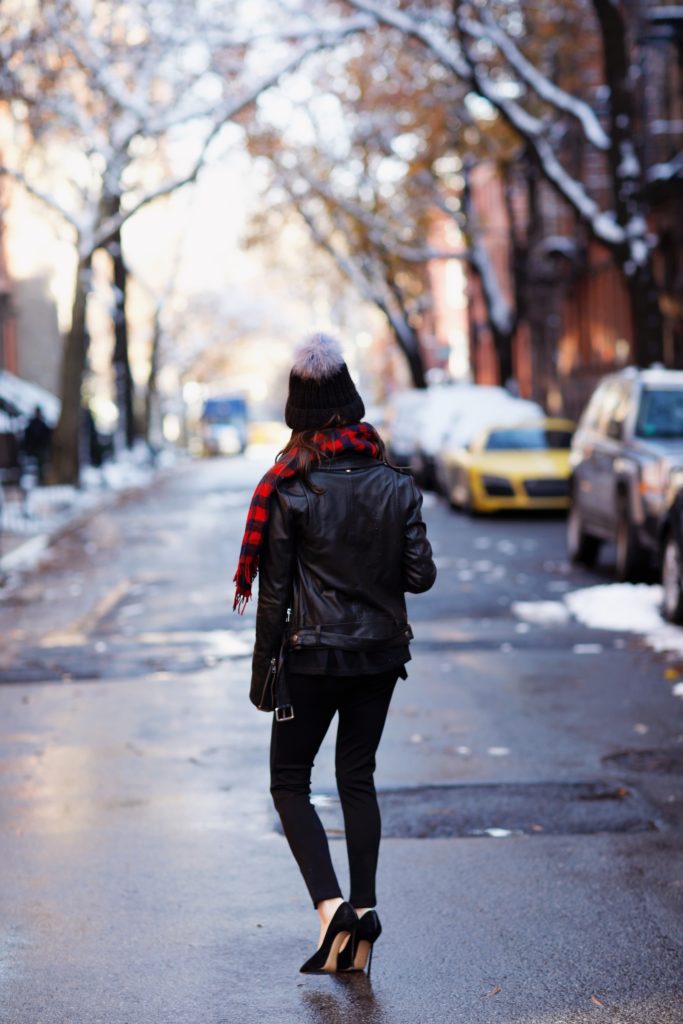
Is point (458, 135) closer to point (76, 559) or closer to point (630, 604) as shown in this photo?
point (76, 559)

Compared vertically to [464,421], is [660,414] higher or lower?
higher

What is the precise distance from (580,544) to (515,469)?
746cm

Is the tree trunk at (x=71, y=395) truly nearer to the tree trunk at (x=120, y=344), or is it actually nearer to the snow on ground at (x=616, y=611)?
the tree trunk at (x=120, y=344)

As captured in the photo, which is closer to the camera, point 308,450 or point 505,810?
point 308,450

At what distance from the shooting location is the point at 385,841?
22.6 ft

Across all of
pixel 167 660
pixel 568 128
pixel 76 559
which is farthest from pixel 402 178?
pixel 167 660

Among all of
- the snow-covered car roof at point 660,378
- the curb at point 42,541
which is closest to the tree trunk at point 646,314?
the snow-covered car roof at point 660,378

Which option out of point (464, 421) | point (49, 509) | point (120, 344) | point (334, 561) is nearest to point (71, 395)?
point (49, 509)

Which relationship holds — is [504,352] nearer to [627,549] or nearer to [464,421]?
[464,421]

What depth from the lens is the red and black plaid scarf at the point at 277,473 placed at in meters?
5.11

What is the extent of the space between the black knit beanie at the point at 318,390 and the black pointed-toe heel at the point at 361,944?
54.7 inches

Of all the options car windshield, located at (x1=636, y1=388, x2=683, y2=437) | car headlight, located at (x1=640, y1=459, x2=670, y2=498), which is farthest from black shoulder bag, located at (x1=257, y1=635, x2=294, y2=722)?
car windshield, located at (x1=636, y1=388, x2=683, y2=437)

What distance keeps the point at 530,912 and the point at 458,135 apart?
29.1 meters

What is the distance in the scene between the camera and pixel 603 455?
53.5 feet
